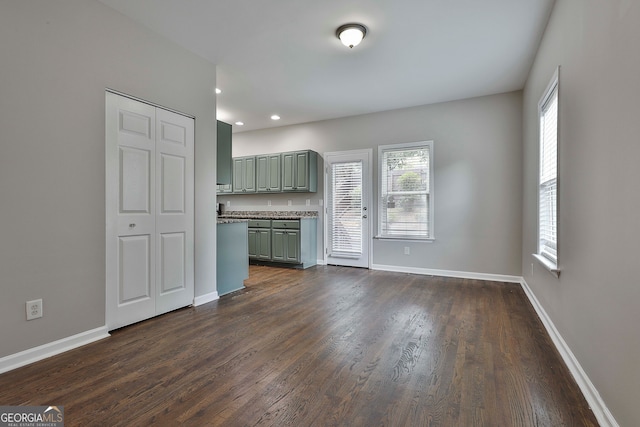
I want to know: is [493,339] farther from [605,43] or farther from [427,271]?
[427,271]

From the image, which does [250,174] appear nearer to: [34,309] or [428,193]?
[428,193]

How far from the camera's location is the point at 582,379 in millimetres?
1814

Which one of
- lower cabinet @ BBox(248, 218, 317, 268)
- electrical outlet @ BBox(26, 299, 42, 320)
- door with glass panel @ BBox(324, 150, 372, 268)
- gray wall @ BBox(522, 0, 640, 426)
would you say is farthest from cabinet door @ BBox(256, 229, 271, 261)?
gray wall @ BBox(522, 0, 640, 426)

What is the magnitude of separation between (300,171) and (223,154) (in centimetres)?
192

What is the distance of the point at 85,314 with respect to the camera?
242 cm

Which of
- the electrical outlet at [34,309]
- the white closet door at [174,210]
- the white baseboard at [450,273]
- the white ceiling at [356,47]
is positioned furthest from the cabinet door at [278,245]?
the electrical outlet at [34,309]

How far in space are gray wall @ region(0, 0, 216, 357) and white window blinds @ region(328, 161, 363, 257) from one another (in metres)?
3.40

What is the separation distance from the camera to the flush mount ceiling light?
285 cm

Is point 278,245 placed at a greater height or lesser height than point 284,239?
lesser

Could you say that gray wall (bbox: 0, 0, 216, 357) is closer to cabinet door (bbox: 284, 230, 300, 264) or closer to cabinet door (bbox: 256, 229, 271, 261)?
cabinet door (bbox: 284, 230, 300, 264)

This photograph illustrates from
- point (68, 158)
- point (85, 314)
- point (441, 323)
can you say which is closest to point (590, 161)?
point (441, 323)

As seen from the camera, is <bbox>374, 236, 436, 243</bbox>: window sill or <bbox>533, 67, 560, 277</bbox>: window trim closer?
<bbox>533, 67, 560, 277</bbox>: window trim

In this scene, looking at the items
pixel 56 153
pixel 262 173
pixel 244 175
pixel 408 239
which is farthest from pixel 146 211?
pixel 408 239

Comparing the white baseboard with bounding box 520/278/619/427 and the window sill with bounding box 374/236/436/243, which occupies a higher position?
the window sill with bounding box 374/236/436/243
